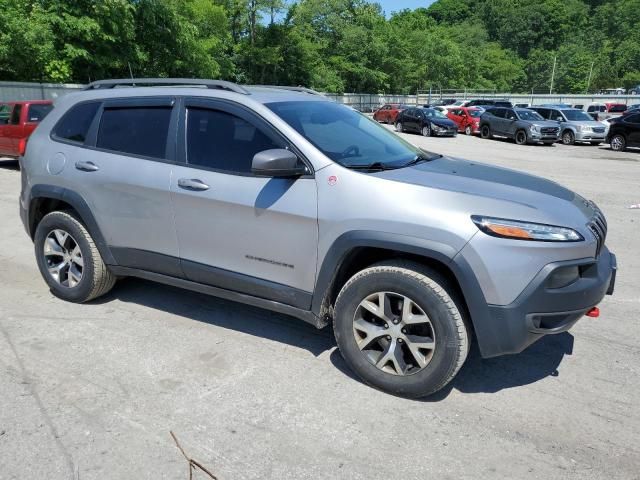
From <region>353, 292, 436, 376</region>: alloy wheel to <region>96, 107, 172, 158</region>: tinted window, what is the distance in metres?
1.89

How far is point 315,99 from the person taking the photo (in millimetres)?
4262

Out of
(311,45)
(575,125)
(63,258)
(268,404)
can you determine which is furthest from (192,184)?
(311,45)

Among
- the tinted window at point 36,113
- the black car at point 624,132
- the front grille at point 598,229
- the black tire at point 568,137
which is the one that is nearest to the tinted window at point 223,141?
the front grille at point 598,229

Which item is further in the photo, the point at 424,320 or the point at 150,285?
the point at 150,285

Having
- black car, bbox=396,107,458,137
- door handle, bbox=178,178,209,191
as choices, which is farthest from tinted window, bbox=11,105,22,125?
black car, bbox=396,107,458,137

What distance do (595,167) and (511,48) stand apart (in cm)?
12617

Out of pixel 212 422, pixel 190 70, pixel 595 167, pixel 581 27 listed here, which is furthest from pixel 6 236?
pixel 581 27

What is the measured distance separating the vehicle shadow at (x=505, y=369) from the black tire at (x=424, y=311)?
0.59 feet

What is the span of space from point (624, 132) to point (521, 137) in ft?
13.7

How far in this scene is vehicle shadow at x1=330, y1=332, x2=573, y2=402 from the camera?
3414 mm

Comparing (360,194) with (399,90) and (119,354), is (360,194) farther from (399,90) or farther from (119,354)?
(399,90)

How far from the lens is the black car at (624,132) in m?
20.1

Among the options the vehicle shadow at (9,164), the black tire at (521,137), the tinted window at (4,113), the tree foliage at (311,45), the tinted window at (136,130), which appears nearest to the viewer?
the tinted window at (136,130)

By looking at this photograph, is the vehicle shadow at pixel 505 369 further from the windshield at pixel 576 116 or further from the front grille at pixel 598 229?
the windshield at pixel 576 116
